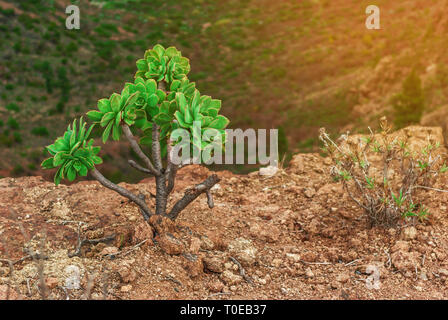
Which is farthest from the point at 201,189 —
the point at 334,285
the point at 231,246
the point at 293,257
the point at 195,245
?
the point at 334,285

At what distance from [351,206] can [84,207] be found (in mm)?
2557

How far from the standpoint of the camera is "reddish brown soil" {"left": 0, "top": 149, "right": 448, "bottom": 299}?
329 centimetres

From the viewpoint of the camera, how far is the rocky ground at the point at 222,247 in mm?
3273

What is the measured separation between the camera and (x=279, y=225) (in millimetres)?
4238

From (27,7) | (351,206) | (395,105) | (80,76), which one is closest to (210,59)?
(80,76)

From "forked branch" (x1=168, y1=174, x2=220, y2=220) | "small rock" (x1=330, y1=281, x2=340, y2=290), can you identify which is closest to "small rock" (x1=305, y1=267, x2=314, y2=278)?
"small rock" (x1=330, y1=281, x2=340, y2=290)

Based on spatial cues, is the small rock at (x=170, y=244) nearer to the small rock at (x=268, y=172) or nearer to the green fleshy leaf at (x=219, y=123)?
the green fleshy leaf at (x=219, y=123)

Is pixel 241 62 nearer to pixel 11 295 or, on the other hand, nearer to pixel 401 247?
pixel 401 247

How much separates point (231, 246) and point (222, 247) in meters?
0.07

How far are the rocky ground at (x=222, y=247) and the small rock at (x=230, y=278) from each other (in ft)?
0.05

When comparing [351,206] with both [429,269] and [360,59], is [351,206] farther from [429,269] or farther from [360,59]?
[360,59]

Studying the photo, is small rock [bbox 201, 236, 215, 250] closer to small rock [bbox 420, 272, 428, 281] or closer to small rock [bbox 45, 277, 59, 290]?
small rock [bbox 45, 277, 59, 290]

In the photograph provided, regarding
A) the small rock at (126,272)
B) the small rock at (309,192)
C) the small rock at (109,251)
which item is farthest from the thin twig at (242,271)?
the small rock at (309,192)

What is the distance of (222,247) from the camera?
149 inches
